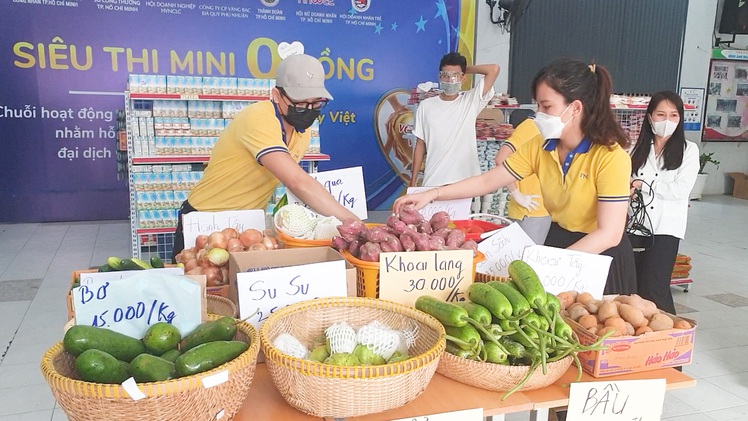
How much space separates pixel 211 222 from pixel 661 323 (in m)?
1.69

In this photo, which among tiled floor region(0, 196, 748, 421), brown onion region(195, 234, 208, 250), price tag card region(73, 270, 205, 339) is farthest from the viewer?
tiled floor region(0, 196, 748, 421)

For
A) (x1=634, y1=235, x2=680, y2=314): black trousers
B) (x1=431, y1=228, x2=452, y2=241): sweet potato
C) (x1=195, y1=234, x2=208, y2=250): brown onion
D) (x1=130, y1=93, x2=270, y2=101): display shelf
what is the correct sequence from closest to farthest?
(x1=431, y1=228, x2=452, y2=241): sweet potato → (x1=195, y1=234, x2=208, y2=250): brown onion → (x1=634, y1=235, x2=680, y2=314): black trousers → (x1=130, y1=93, x2=270, y2=101): display shelf

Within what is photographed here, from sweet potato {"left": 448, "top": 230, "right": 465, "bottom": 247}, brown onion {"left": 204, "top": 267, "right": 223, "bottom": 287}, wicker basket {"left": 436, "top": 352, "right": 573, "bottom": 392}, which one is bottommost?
wicker basket {"left": 436, "top": 352, "right": 573, "bottom": 392}

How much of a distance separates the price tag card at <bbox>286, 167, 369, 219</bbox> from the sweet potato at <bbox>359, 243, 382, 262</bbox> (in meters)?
0.92

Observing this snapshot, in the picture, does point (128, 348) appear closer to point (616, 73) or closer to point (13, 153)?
point (13, 153)

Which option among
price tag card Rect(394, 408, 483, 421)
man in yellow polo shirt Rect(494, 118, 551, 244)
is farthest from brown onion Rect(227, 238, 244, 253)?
man in yellow polo shirt Rect(494, 118, 551, 244)

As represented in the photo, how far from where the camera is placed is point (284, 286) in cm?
155

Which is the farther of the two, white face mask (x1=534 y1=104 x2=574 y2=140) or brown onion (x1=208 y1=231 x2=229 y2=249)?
white face mask (x1=534 y1=104 x2=574 y2=140)

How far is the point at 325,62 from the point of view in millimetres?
8047

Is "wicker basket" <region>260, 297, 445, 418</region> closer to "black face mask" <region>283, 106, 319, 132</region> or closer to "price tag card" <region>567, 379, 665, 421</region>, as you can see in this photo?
"price tag card" <region>567, 379, 665, 421</region>

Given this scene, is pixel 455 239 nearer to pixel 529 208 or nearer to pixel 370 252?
pixel 370 252

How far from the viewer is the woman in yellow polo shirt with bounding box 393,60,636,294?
7.24 ft

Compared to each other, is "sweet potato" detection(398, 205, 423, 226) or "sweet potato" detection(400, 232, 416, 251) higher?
"sweet potato" detection(398, 205, 423, 226)

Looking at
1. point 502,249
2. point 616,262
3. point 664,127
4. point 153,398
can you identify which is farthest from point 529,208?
point 153,398
